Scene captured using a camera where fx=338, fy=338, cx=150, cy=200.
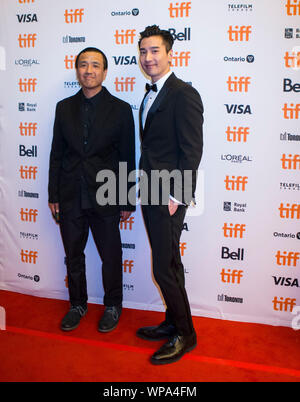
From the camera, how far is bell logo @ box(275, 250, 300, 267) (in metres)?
2.50

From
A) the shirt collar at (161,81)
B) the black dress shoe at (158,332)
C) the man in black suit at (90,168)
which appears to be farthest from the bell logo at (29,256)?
the shirt collar at (161,81)

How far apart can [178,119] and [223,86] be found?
2.55 feet

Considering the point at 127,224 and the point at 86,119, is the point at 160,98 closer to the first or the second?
the point at 86,119

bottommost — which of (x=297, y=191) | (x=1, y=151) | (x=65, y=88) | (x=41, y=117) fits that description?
(x=297, y=191)

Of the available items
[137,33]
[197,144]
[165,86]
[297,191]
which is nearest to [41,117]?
[137,33]

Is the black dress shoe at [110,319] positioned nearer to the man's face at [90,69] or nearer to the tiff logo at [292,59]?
the man's face at [90,69]

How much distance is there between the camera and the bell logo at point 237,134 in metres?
2.44

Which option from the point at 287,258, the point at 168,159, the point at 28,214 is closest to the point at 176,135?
the point at 168,159

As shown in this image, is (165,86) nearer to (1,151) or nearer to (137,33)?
(137,33)

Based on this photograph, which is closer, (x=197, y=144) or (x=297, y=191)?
(x=197, y=144)

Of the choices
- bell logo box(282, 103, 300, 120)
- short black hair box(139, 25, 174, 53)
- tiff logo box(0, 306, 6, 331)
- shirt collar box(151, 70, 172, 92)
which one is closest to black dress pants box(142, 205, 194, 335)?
shirt collar box(151, 70, 172, 92)

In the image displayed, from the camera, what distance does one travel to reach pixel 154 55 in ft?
6.31

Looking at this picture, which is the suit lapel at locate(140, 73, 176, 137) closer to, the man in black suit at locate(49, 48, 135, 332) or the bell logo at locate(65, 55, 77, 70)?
the man in black suit at locate(49, 48, 135, 332)
